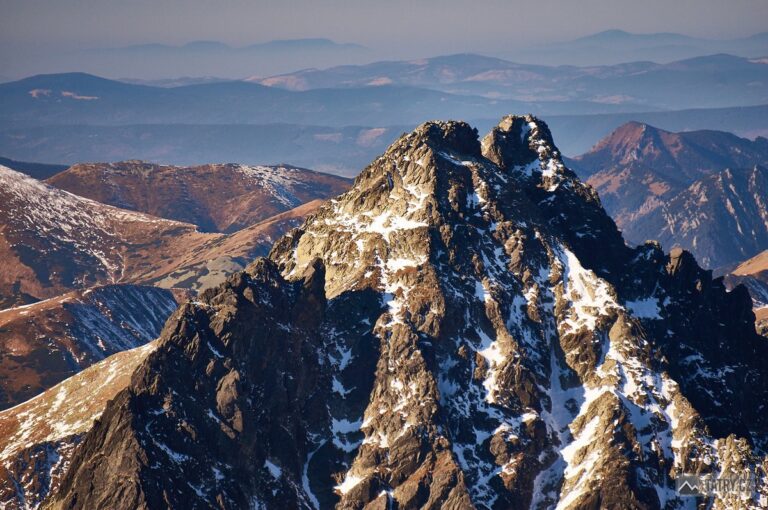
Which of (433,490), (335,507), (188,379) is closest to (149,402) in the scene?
(188,379)

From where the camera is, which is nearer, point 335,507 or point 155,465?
point 155,465

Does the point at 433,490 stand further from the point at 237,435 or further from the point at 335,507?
the point at 237,435

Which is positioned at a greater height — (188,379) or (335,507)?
(188,379)

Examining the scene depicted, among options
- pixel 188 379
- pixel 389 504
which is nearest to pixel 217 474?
pixel 188 379

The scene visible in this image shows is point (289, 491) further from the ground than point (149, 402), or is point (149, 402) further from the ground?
point (149, 402)

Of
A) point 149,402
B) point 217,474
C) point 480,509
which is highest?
point 149,402

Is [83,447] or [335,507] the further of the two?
[335,507]

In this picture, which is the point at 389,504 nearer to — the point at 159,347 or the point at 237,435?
the point at 237,435

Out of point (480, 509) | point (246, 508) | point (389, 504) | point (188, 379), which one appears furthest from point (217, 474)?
point (480, 509)
